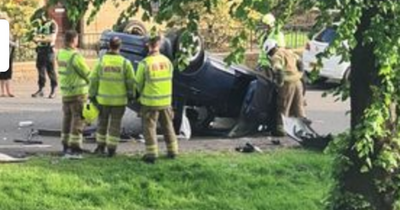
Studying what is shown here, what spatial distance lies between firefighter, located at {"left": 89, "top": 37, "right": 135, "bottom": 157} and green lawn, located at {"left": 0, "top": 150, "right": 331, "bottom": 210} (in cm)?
40

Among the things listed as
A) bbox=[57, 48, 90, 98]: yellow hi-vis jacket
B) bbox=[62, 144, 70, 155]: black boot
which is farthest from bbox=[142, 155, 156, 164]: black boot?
bbox=[57, 48, 90, 98]: yellow hi-vis jacket

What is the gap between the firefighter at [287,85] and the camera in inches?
520

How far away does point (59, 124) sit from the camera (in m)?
14.4

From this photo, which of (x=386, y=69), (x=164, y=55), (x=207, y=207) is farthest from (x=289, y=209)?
(x=386, y=69)

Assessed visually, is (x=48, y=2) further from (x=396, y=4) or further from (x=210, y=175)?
(x=210, y=175)

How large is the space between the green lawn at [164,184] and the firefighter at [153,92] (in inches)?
12.3

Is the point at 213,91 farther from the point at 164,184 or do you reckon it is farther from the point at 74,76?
the point at 164,184

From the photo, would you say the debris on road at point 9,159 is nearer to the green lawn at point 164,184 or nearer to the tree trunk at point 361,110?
the green lawn at point 164,184

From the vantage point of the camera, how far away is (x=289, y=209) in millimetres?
9031

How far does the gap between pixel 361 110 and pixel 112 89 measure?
217 inches

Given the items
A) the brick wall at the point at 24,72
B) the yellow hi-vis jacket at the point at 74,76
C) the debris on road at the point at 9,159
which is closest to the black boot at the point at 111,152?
the yellow hi-vis jacket at the point at 74,76

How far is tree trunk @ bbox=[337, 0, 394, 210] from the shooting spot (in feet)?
18.8

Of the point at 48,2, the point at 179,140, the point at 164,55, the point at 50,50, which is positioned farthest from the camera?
the point at 50,50

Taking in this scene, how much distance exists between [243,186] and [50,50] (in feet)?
32.4
